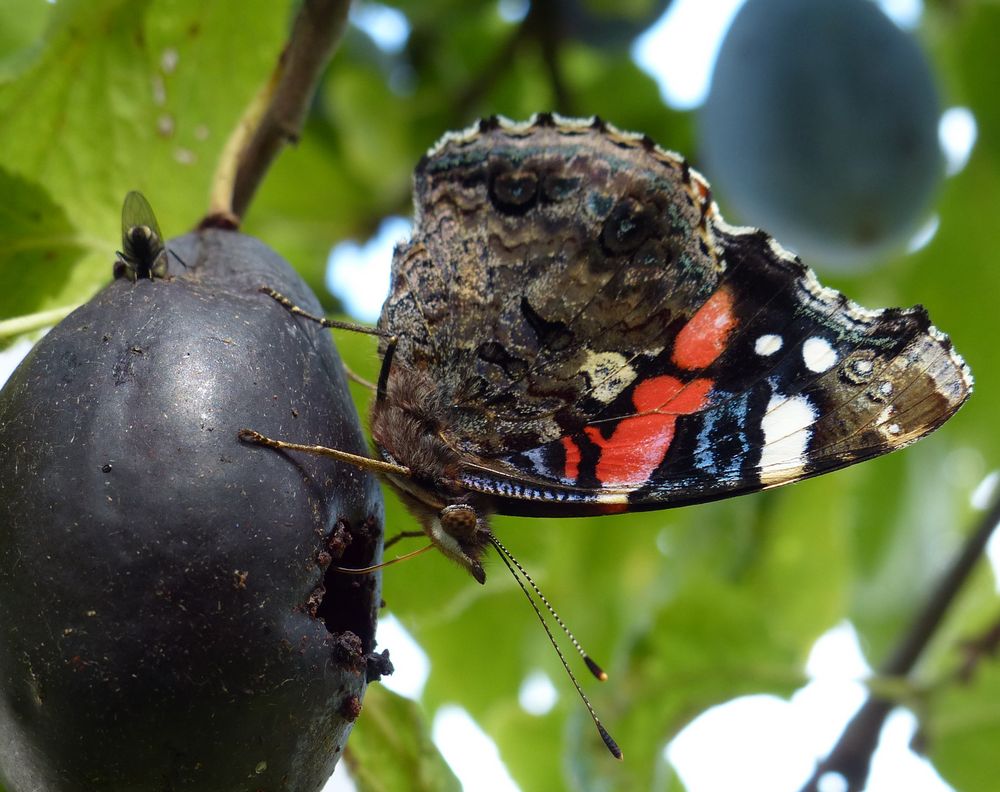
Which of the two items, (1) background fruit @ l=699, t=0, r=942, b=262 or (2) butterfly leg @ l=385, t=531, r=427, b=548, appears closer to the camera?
(2) butterfly leg @ l=385, t=531, r=427, b=548

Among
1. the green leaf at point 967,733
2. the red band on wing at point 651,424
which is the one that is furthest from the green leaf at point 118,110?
the green leaf at point 967,733

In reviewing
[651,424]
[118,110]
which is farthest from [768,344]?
[118,110]

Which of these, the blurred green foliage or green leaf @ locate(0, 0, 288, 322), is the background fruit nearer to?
the blurred green foliage

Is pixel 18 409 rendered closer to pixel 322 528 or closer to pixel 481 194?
pixel 322 528

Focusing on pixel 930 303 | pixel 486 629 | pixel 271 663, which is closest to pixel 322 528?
pixel 271 663

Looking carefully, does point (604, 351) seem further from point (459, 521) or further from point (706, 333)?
point (459, 521)

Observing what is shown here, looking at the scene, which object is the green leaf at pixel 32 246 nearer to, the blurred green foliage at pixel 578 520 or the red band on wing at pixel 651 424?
the blurred green foliage at pixel 578 520

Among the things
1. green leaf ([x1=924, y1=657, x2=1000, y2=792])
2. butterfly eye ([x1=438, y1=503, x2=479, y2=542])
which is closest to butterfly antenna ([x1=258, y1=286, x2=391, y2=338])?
butterfly eye ([x1=438, y1=503, x2=479, y2=542])
